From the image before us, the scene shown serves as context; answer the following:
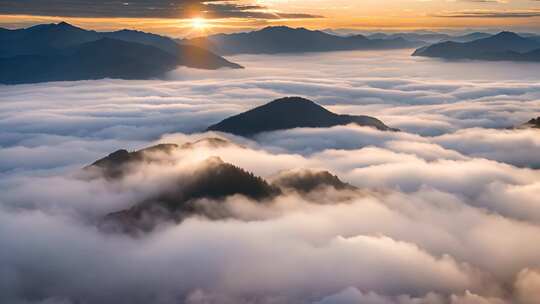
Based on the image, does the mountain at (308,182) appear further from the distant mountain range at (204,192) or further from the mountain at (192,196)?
the mountain at (192,196)

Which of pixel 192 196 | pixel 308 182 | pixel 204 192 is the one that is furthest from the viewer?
pixel 308 182

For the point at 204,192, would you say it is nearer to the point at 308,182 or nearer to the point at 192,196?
the point at 192,196

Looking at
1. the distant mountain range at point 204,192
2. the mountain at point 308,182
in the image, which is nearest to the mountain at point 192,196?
the distant mountain range at point 204,192

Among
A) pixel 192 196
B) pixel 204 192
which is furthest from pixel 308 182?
pixel 192 196

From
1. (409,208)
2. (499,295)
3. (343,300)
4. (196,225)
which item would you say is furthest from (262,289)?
(409,208)

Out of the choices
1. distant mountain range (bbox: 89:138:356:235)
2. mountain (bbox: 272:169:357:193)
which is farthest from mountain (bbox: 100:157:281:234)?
mountain (bbox: 272:169:357:193)

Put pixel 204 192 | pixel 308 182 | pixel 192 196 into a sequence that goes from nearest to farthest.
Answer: pixel 192 196
pixel 204 192
pixel 308 182

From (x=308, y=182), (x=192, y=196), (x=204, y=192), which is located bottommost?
(x=192, y=196)

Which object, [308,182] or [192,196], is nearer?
[192,196]

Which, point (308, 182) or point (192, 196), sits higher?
point (308, 182)

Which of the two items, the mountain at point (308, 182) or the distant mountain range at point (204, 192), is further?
the mountain at point (308, 182)

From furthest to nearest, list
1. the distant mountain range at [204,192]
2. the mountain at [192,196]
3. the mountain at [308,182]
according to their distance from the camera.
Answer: the mountain at [308,182], the distant mountain range at [204,192], the mountain at [192,196]

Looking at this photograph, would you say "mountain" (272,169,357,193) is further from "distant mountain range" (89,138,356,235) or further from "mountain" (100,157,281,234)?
"mountain" (100,157,281,234)
